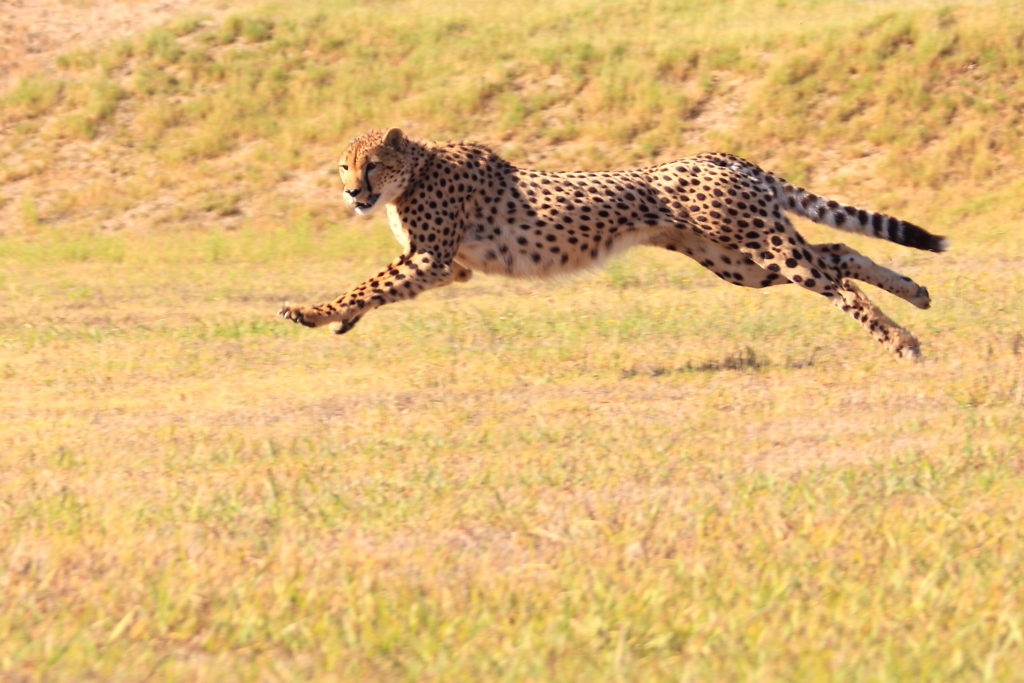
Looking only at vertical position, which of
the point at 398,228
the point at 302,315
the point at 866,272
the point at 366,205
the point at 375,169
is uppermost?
the point at 375,169

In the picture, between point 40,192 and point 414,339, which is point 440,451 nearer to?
point 414,339

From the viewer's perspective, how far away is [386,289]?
986cm

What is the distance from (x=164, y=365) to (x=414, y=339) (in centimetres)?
189

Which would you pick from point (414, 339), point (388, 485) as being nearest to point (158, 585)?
point (388, 485)

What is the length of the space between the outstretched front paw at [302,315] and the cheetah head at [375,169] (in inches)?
26.5

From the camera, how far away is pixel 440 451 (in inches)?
292

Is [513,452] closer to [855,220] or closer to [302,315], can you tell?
[302,315]

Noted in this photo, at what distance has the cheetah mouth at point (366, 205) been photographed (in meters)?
9.78

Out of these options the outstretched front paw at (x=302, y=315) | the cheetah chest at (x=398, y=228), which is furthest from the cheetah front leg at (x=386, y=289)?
the cheetah chest at (x=398, y=228)

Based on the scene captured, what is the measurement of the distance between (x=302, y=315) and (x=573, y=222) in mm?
1780

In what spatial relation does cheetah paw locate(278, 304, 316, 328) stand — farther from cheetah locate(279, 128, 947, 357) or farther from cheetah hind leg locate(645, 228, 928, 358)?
cheetah hind leg locate(645, 228, 928, 358)

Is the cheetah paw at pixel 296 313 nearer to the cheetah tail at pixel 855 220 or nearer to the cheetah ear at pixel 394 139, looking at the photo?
the cheetah ear at pixel 394 139

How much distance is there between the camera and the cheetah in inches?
389

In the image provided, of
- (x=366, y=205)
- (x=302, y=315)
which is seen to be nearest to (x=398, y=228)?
(x=366, y=205)
